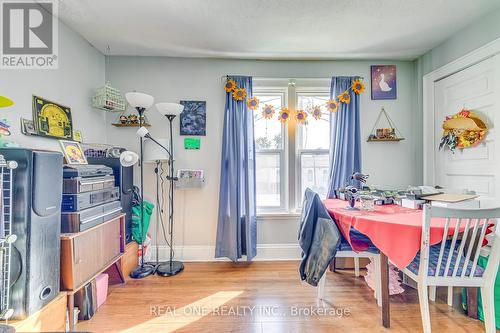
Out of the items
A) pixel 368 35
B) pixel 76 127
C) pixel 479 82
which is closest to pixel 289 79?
pixel 368 35

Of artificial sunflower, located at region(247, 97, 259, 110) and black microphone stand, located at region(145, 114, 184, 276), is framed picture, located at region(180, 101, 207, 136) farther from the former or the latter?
artificial sunflower, located at region(247, 97, 259, 110)

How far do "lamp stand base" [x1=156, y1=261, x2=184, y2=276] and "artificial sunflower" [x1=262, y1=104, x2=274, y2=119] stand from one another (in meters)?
1.90

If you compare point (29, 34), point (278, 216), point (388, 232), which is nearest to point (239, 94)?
point (278, 216)

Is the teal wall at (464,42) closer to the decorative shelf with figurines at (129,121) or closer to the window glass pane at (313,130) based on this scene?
the window glass pane at (313,130)

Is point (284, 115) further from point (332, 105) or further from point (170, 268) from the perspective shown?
point (170, 268)

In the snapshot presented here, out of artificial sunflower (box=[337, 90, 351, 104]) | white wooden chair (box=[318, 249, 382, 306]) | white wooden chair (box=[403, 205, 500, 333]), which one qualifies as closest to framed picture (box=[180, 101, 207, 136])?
artificial sunflower (box=[337, 90, 351, 104])

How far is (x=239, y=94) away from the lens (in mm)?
2619

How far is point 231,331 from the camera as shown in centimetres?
163

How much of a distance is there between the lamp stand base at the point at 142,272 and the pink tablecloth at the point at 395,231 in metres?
1.94

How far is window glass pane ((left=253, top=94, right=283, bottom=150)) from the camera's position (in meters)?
2.84

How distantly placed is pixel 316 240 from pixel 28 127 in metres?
2.34

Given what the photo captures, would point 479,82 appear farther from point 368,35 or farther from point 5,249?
point 5,249

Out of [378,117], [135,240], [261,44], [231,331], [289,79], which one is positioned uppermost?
[261,44]

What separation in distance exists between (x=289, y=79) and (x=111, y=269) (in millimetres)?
2734
